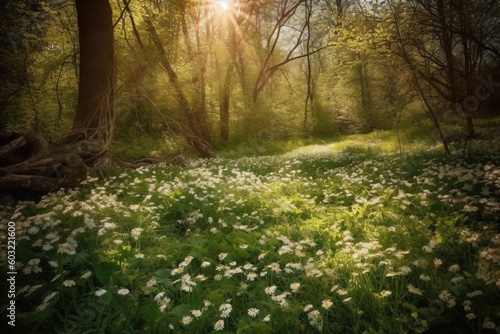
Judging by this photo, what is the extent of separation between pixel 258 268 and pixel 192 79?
1593 centimetres

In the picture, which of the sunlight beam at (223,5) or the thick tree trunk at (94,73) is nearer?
the thick tree trunk at (94,73)

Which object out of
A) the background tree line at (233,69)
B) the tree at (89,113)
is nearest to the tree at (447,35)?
the background tree line at (233,69)

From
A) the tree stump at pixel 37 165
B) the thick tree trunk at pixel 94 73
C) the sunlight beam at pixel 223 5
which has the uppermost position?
the sunlight beam at pixel 223 5

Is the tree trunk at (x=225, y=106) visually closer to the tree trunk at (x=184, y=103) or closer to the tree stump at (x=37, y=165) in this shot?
the tree trunk at (x=184, y=103)

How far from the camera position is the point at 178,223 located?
4.85 m

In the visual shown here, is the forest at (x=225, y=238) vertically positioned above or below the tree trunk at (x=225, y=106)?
below

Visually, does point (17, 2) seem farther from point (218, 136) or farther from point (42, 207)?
point (218, 136)

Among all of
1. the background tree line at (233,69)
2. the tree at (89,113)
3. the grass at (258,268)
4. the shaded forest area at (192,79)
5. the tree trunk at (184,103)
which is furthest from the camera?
the tree trunk at (184,103)

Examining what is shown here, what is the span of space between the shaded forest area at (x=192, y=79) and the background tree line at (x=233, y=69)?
0.29ft

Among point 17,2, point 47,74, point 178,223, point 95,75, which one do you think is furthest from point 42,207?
point 47,74

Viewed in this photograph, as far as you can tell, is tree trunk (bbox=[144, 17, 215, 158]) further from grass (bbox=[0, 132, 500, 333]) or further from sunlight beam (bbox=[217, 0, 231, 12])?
grass (bbox=[0, 132, 500, 333])

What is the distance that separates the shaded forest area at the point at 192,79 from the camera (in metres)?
7.89

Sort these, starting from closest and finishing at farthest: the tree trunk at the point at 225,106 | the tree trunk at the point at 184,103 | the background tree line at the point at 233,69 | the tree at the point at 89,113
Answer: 1. the tree at the point at 89,113
2. the background tree line at the point at 233,69
3. the tree trunk at the point at 184,103
4. the tree trunk at the point at 225,106

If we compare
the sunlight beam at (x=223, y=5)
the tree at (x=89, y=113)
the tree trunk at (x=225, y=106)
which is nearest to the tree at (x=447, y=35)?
the tree at (x=89, y=113)
